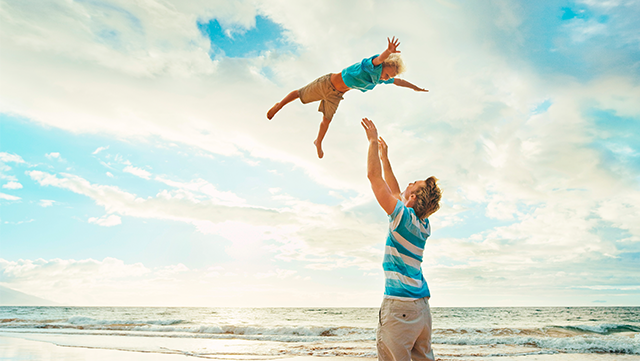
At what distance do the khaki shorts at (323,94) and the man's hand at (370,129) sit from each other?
5.83 feet

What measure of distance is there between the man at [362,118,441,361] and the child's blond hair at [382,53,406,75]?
2122 mm

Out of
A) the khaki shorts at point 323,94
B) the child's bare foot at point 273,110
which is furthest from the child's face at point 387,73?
the child's bare foot at point 273,110

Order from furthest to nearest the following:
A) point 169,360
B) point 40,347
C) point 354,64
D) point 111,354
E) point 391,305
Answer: point 40,347 → point 111,354 → point 169,360 → point 354,64 → point 391,305

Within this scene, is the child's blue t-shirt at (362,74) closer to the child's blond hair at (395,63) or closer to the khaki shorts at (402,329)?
the child's blond hair at (395,63)

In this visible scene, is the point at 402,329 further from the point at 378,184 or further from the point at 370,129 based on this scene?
the point at 370,129

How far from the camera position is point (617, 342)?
1128cm

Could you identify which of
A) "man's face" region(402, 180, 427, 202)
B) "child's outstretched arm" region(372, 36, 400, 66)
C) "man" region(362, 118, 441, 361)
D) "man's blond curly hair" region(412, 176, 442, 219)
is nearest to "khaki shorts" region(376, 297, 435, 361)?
"man" region(362, 118, 441, 361)

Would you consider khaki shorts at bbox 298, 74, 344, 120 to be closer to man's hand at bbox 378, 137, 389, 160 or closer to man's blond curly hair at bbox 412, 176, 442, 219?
man's hand at bbox 378, 137, 389, 160

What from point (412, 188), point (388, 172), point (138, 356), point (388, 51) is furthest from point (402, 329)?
point (138, 356)

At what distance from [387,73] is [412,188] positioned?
2.16m

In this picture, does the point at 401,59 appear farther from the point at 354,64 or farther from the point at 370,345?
the point at 370,345

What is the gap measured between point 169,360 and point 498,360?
7.21 m

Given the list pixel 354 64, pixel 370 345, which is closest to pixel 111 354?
pixel 370 345

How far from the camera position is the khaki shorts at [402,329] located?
245 cm
